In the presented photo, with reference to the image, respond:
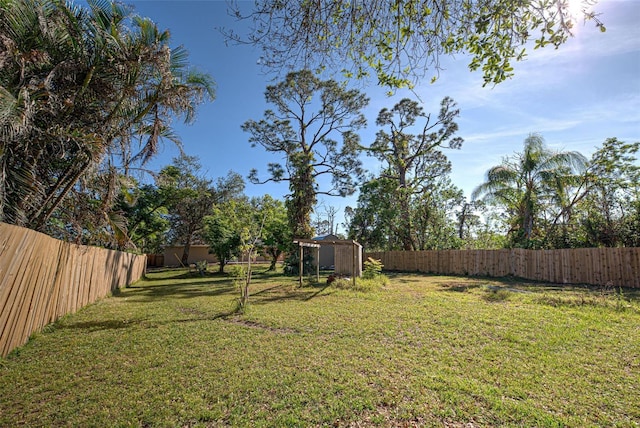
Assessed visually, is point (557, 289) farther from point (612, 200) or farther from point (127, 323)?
point (127, 323)

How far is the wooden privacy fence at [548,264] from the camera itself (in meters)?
9.63

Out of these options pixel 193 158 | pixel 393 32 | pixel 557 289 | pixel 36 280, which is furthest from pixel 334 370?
pixel 193 158

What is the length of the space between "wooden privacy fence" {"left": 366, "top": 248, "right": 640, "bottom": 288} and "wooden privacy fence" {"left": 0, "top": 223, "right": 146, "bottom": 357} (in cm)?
1333

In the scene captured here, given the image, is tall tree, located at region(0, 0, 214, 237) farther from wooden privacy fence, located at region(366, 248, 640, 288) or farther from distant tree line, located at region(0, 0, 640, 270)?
wooden privacy fence, located at region(366, 248, 640, 288)

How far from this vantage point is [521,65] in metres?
3.16

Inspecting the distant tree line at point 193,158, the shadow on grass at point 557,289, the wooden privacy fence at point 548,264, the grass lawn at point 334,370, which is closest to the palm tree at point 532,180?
the distant tree line at point 193,158

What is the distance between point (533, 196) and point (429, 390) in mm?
15963

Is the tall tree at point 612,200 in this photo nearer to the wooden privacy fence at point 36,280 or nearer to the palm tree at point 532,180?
the palm tree at point 532,180

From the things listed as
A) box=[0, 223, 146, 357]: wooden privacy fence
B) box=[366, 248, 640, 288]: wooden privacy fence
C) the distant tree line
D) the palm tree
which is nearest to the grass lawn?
box=[0, 223, 146, 357]: wooden privacy fence

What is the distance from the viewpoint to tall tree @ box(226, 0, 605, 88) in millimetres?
2752

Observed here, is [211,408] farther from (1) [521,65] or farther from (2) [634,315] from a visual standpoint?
(2) [634,315]

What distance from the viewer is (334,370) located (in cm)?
327

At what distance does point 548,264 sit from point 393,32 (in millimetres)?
12861

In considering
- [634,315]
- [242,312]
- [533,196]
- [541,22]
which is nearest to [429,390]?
[541,22]
